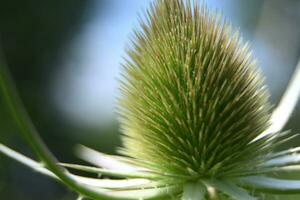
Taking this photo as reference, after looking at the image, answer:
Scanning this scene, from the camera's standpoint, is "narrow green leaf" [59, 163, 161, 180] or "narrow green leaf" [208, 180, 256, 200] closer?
"narrow green leaf" [208, 180, 256, 200]

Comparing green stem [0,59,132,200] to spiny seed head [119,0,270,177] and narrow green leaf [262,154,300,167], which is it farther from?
narrow green leaf [262,154,300,167]

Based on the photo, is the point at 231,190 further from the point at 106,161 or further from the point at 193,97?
the point at 106,161

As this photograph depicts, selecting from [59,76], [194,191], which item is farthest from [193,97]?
[59,76]

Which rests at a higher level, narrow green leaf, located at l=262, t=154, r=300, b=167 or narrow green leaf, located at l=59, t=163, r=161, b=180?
narrow green leaf, located at l=262, t=154, r=300, b=167

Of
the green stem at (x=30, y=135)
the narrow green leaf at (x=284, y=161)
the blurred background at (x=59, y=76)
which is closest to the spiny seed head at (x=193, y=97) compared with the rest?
the narrow green leaf at (x=284, y=161)

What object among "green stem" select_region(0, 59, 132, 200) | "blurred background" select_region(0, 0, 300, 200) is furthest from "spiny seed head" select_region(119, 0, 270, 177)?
"blurred background" select_region(0, 0, 300, 200)

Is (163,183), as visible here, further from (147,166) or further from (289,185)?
(289,185)

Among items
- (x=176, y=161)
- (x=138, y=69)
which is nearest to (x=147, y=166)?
(x=176, y=161)

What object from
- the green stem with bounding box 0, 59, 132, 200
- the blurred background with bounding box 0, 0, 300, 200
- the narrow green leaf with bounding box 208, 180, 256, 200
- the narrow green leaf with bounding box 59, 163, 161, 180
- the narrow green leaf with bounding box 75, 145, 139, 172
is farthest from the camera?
the blurred background with bounding box 0, 0, 300, 200
